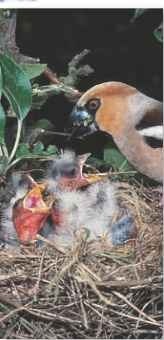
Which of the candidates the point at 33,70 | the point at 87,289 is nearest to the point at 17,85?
the point at 33,70

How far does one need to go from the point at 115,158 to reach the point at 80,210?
135mm

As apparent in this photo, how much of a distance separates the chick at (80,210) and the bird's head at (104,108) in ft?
0.25

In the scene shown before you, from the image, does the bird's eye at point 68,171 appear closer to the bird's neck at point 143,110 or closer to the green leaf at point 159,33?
the bird's neck at point 143,110

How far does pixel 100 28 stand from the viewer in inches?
71.7

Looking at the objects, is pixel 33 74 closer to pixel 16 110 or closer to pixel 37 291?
pixel 16 110

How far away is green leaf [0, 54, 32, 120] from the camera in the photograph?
1.84 metres

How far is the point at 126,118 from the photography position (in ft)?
6.06

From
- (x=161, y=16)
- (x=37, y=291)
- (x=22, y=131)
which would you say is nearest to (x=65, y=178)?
(x=22, y=131)

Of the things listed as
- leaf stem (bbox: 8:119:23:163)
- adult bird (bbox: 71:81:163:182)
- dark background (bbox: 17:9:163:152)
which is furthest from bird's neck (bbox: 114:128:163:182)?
leaf stem (bbox: 8:119:23:163)

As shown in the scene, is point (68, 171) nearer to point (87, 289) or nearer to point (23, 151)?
point (23, 151)

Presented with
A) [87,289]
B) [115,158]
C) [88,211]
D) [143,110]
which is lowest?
[87,289]

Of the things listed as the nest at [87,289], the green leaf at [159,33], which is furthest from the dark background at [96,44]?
the nest at [87,289]

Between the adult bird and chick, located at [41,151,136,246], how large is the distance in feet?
0.28

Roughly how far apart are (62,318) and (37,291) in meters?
0.08
